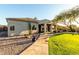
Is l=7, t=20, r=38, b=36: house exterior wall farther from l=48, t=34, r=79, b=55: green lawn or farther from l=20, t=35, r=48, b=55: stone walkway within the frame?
l=48, t=34, r=79, b=55: green lawn

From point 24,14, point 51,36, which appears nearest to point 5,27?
point 24,14

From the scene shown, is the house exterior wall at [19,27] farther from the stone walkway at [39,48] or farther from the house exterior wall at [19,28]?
the stone walkway at [39,48]

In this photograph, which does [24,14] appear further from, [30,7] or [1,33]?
[1,33]

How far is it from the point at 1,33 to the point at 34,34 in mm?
536

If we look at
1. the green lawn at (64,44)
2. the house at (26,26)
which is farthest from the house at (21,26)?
the green lawn at (64,44)

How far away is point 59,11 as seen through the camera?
4004 mm

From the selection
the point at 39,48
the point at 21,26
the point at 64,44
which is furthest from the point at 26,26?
the point at 64,44

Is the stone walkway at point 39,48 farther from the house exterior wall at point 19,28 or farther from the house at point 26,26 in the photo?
the house exterior wall at point 19,28

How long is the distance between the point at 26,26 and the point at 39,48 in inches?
16.3

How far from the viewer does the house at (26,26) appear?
4004 mm

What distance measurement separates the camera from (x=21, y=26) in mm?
4016

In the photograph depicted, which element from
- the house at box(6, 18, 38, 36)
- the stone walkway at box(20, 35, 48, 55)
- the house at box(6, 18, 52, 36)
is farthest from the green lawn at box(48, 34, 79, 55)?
the house at box(6, 18, 38, 36)

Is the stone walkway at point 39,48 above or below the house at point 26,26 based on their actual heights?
below
